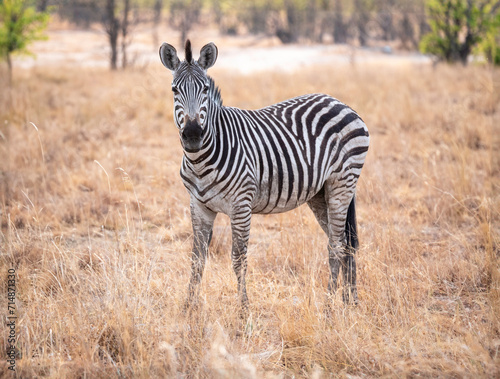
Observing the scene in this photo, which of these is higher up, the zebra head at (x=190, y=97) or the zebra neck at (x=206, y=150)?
the zebra head at (x=190, y=97)

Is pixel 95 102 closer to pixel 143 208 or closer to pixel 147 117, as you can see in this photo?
pixel 147 117

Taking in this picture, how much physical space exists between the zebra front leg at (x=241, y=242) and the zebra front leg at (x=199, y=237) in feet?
0.84

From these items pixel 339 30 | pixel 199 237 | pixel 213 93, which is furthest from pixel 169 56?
pixel 339 30

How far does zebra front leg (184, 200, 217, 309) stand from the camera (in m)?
3.96

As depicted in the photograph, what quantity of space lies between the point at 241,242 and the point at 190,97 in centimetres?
121

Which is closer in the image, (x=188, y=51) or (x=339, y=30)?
(x=188, y=51)

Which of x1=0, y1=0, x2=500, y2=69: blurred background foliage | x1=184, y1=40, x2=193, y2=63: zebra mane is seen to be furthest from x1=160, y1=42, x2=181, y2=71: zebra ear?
x1=0, y1=0, x2=500, y2=69: blurred background foliage

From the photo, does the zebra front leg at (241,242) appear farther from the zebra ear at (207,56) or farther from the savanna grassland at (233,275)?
the zebra ear at (207,56)

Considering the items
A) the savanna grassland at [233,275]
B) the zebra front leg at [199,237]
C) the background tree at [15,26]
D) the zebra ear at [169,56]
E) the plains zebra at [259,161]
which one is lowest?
the savanna grassland at [233,275]

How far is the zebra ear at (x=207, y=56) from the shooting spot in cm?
369

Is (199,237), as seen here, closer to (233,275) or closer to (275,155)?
(233,275)

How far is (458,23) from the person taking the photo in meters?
18.7

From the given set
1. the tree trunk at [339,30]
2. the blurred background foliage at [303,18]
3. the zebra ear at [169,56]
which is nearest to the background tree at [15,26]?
the zebra ear at [169,56]

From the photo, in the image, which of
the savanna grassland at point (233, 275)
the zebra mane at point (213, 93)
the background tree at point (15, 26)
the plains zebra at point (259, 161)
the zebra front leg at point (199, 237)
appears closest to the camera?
the savanna grassland at point (233, 275)
